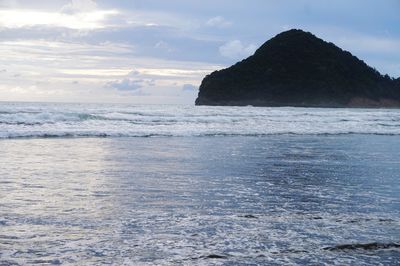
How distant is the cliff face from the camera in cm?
9444

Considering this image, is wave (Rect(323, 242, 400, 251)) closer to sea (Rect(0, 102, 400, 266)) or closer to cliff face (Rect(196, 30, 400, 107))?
sea (Rect(0, 102, 400, 266))

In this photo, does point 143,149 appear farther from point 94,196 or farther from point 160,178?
point 94,196

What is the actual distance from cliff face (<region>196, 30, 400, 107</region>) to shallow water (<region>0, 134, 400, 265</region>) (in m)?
84.9

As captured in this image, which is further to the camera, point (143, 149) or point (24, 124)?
point (24, 124)

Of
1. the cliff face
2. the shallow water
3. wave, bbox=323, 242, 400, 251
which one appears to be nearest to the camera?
the shallow water

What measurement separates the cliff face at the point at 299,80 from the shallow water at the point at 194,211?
84.9 m

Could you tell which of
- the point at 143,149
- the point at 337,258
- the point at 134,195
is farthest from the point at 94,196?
the point at 143,149

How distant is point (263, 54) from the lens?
342ft

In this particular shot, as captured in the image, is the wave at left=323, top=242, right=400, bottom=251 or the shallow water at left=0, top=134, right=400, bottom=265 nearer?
the shallow water at left=0, top=134, right=400, bottom=265

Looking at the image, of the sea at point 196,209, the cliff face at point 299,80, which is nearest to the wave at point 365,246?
the sea at point 196,209

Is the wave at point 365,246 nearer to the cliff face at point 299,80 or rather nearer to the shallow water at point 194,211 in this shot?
the shallow water at point 194,211

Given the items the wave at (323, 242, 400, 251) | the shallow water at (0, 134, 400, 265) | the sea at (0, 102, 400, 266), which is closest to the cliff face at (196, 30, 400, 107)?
the sea at (0, 102, 400, 266)

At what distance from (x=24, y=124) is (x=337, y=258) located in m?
21.3

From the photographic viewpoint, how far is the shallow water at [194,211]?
14.0ft
